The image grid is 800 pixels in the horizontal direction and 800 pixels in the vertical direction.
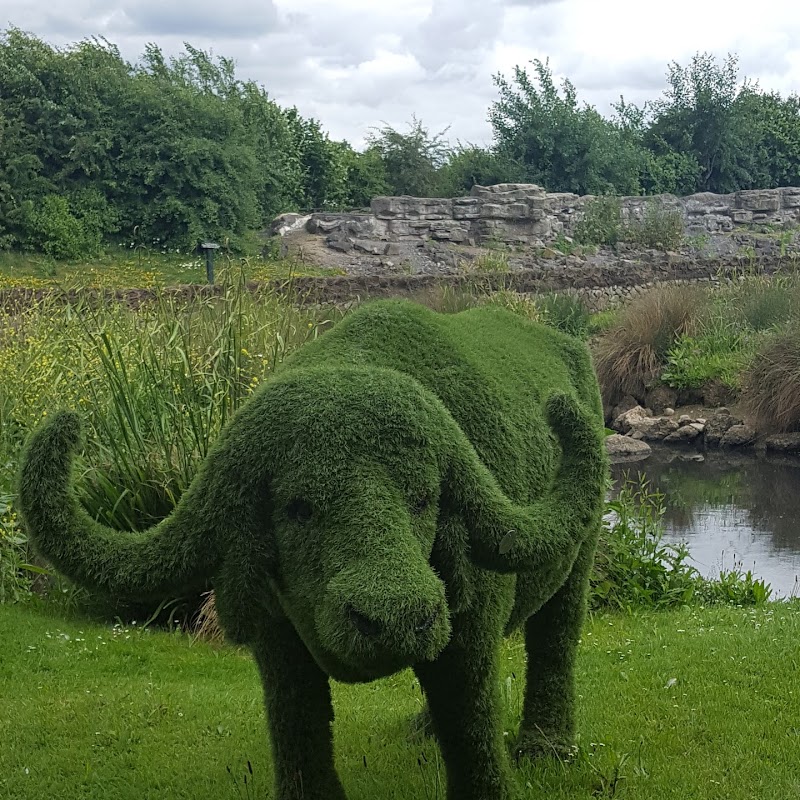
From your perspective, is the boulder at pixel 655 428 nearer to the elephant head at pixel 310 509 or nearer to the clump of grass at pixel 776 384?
the clump of grass at pixel 776 384

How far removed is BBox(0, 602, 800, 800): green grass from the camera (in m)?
3.95

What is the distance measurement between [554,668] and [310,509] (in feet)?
5.89

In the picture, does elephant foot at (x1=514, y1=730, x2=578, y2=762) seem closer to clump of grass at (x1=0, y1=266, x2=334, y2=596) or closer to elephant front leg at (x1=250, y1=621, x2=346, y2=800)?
elephant front leg at (x1=250, y1=621, x2=346, y2=800)

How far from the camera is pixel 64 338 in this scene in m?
7.66

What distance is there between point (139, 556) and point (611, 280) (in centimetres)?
2207

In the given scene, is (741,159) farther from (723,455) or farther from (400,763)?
(400,763)

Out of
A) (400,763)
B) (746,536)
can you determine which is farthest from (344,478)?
(746,536)

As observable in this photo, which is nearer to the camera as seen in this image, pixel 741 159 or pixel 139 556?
pixel 139 556

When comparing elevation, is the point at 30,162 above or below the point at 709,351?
above

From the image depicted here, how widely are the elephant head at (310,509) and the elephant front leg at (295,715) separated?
0.36 feet

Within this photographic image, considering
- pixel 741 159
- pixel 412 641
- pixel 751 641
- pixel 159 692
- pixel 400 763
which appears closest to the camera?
pixel 412 641

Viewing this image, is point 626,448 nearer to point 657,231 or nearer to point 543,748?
point 543,748

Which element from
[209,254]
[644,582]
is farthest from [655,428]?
[644,582]

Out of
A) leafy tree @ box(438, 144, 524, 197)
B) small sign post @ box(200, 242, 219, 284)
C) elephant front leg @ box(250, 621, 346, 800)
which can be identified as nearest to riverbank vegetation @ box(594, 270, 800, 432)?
small sign post @ box(200, 242, 219, 284)
